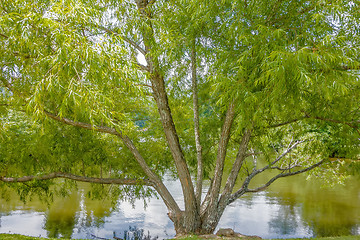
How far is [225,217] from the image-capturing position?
10914 mm

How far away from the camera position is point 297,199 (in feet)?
43.0

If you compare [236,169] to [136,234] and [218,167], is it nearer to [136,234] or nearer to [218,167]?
[218,167]

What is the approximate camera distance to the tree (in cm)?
337

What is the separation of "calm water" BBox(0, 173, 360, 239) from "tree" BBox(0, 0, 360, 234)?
2923 mm

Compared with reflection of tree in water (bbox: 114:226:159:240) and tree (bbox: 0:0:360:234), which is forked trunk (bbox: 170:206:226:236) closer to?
tree (bbox: 0:0:360:234)

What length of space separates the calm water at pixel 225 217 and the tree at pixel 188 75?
2923 millimetres

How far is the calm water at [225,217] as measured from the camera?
9.32 metres

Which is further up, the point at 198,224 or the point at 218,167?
the point at 218,167

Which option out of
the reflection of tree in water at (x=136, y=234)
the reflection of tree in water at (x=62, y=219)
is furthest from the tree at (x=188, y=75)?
the reflection of tree in water at (x=62, y=219)

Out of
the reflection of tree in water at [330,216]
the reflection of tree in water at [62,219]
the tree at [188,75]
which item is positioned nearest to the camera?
the tree at [188,75]

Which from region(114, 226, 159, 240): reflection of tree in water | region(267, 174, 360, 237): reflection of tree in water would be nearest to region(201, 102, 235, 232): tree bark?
region(114, 226, 159, 240): reflection of tree in water

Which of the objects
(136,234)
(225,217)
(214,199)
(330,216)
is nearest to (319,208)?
(330,216)

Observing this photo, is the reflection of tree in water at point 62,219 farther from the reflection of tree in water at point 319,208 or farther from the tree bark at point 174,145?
the reflection of tree in water at point 319,208

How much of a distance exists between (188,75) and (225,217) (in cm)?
661
